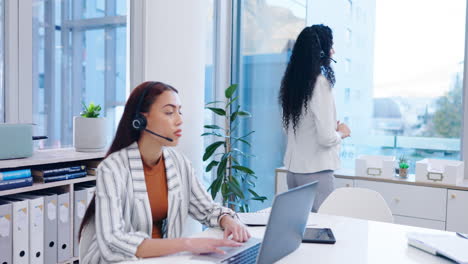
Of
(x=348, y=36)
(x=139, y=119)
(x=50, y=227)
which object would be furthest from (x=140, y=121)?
(x=348, y=36)

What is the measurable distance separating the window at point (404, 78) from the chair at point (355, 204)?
1557 millimetres

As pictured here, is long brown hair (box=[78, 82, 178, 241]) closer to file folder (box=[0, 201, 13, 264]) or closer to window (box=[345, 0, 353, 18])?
file folder (box=[0, 201, 13, 264])

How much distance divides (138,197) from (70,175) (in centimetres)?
109

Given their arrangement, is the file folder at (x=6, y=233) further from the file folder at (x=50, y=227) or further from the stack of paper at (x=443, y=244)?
the stack of paper at (x=443, y=244)

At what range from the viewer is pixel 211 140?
4199 mm

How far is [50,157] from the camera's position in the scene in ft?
8.00

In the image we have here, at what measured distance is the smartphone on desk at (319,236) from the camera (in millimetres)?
1589

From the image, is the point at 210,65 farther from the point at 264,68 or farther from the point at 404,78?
the point at 404,78

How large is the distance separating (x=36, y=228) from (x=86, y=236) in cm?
93

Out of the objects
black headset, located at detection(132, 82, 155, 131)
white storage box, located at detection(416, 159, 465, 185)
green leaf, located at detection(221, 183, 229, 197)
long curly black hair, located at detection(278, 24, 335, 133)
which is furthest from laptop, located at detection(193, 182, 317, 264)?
green leaf, located at detection(221, 183, 229, 197)

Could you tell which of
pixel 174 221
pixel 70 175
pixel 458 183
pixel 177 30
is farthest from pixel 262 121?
pixel 174 221

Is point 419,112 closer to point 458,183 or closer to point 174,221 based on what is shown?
point 458,183

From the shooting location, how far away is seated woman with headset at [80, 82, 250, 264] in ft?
4.90

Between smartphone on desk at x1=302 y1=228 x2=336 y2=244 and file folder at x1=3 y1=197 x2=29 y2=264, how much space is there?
1.49m
